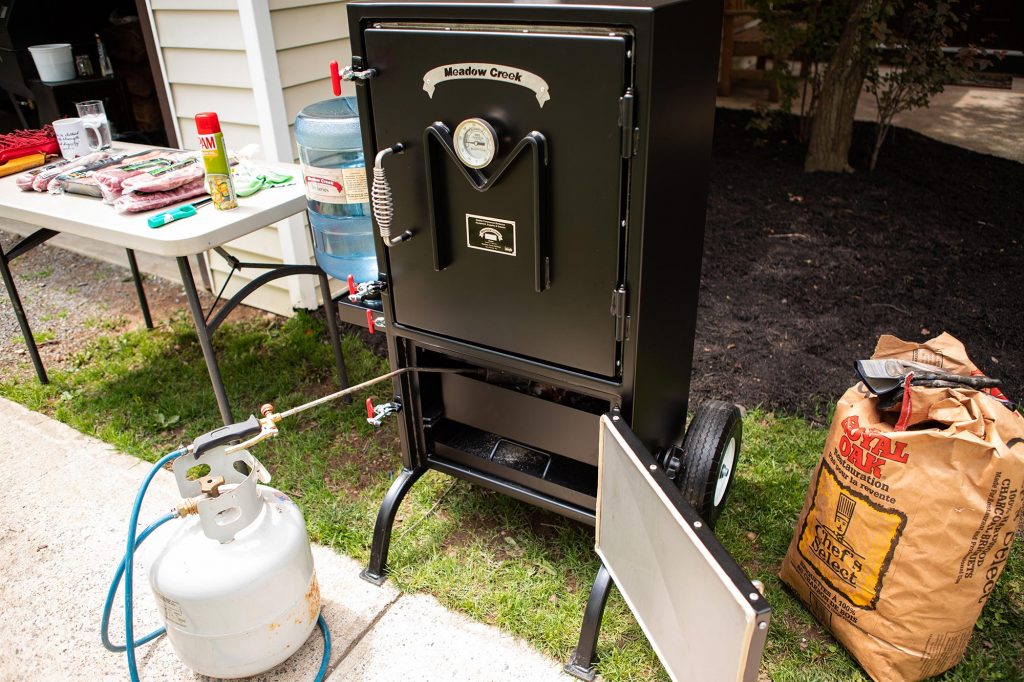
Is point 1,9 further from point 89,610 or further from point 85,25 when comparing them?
point 89,610

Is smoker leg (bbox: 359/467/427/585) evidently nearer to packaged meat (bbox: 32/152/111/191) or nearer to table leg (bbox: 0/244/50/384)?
packaged meat (bbox: 32/152/111/191)

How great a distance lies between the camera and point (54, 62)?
420 cm

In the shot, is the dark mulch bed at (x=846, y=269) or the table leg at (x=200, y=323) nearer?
the table leg at (x=200, y=323)

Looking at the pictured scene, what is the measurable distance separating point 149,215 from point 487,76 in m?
1.40

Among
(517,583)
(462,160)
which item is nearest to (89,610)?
(517,583)

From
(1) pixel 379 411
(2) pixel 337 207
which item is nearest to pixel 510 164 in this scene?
(1) pixel 379 411

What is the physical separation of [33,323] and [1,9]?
6.82ft

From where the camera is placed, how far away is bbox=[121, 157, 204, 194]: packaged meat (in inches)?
97.0

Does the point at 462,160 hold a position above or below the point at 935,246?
above

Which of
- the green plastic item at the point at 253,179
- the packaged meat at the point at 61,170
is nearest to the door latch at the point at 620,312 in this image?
the green plastic item at the point at 253,179

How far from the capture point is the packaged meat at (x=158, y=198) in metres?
2.41

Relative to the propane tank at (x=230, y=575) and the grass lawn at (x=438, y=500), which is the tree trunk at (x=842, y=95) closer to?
the grass lawn at (x=438, y=500)

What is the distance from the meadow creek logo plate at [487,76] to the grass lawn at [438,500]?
1372 mm

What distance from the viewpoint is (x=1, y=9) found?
4.45m
